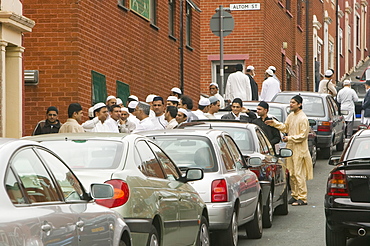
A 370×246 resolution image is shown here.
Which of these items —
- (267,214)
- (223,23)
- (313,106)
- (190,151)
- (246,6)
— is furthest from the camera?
(246,6)

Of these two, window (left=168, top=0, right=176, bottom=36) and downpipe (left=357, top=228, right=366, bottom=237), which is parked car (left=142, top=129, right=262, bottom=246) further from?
window (left=168, top=0, right=176, bottom=36)

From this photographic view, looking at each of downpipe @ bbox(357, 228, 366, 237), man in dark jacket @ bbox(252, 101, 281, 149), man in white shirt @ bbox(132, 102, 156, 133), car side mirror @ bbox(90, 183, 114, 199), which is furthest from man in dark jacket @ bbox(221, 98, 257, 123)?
car side mirror @ bbox(90, 183, 114, 199)

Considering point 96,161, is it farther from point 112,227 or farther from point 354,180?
point 354,180

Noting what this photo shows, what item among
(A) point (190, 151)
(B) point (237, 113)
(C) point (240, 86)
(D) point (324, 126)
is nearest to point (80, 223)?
(A) point (190, 151)

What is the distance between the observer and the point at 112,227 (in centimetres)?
706

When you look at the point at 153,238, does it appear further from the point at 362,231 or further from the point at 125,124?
the point at 125,124

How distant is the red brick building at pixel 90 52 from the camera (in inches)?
703

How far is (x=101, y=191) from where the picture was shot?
6746 millimetres

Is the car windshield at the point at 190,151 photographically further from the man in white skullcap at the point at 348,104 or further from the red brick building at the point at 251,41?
the red brick building at the point at 251,41

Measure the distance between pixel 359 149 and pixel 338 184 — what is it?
82 cm

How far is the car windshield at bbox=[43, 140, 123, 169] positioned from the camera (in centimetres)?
836

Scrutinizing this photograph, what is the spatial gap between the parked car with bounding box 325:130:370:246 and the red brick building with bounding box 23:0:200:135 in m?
8.19

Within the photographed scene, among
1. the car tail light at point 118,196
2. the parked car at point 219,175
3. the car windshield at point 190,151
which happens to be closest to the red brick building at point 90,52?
the parked car at point 219,175

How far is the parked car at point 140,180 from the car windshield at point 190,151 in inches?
53.1
